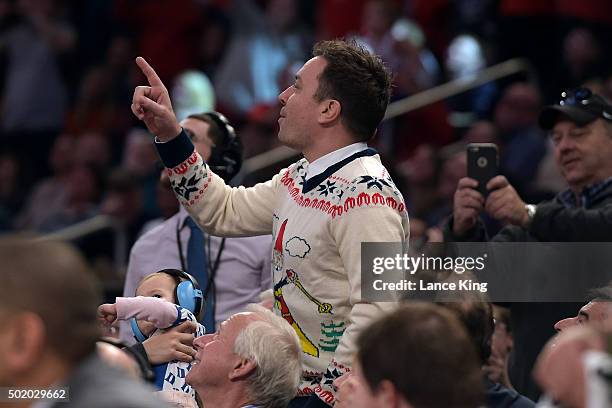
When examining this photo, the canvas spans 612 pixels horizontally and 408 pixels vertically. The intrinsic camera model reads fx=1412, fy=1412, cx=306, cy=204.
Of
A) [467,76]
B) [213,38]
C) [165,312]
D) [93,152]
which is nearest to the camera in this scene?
[165,312]

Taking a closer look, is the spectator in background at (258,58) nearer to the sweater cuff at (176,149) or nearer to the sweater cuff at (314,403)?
the sweater cuff at (176,149)

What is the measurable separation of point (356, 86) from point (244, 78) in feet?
23.2

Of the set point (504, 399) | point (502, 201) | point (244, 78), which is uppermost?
point (244, 78)

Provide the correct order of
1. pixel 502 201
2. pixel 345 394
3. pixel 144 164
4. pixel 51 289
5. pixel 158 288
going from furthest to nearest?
pixel 144 164
pixel 502 201
pixel 158 288
pixel 345 394
pixel 51 289

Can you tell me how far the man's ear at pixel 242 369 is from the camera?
14.2ft

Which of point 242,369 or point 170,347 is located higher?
point 170,347

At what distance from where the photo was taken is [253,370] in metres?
4.33

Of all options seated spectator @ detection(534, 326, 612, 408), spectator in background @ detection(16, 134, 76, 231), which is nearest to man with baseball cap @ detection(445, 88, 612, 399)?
seated spectator @ detection(534, 326, 612, 408)

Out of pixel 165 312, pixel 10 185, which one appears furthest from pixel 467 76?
pixel 165 312

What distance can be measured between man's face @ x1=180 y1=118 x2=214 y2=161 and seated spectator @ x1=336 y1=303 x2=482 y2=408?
2680 mm

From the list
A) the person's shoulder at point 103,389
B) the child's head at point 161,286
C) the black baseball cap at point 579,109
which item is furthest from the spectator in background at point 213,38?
the person's shoulder at point 103,389

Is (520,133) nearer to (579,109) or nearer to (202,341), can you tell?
(579,109)

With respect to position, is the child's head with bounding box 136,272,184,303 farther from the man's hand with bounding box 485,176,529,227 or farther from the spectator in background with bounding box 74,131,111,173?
the spectator in background with bounding box 74,131,111,173

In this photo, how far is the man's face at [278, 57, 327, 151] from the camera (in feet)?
15.4
